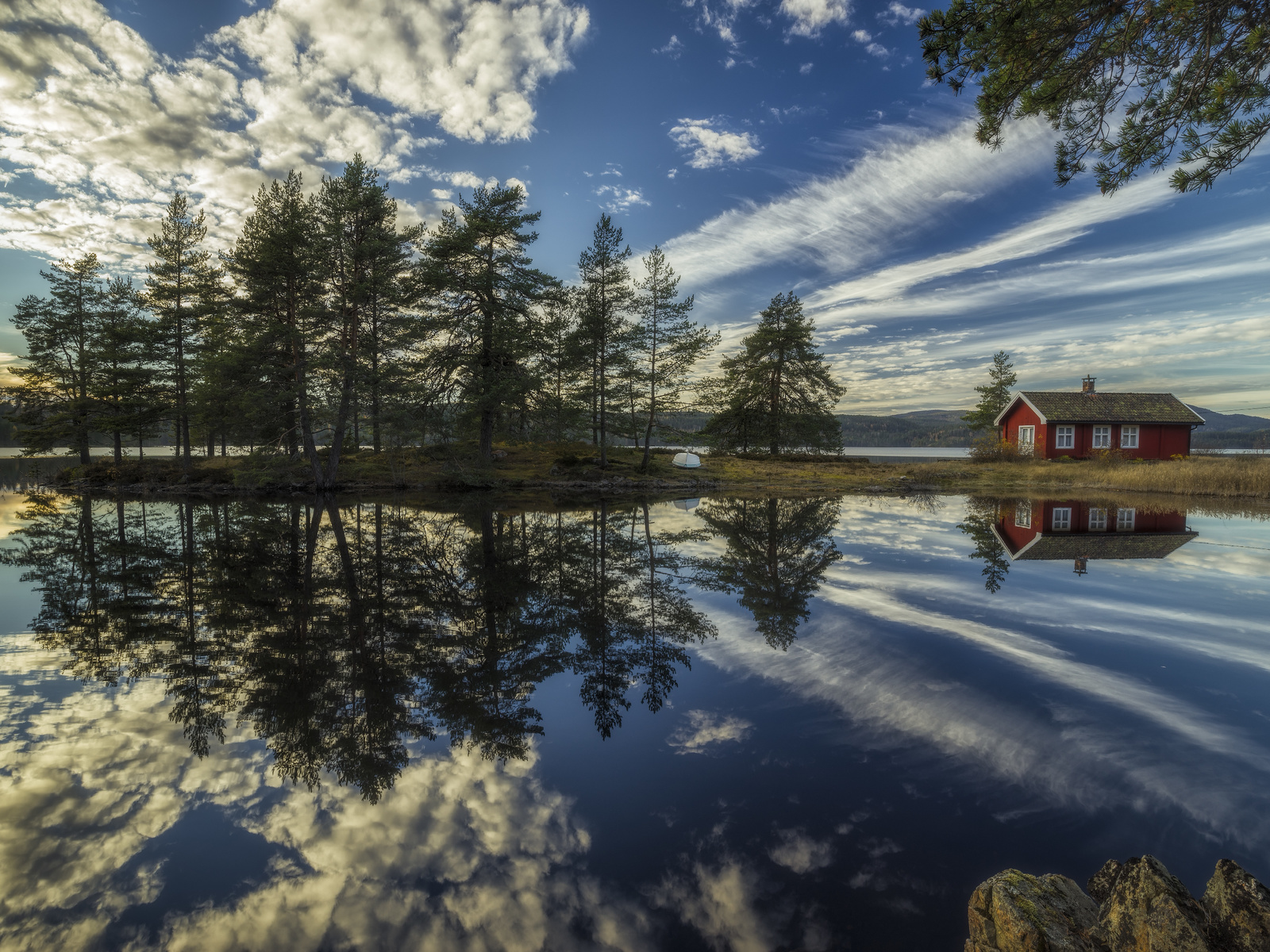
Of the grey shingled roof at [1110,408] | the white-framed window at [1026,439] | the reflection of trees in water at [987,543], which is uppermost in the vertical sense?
the grey shingled roof at [1110,408]

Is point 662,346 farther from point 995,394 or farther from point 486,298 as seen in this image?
point 995,394

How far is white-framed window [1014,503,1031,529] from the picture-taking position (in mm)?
17131

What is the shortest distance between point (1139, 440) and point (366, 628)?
5172cm

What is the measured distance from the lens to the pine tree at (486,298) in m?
26.3

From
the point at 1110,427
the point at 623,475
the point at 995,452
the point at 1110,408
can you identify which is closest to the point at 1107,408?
the point at 1110,408

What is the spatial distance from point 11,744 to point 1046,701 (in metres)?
9.34

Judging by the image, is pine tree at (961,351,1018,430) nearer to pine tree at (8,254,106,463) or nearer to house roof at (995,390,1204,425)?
house roof at (995,390,1204,425)

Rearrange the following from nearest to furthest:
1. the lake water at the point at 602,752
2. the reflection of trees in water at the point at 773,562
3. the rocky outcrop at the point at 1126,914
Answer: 1. the rocky outcrop at the point at 1126,914
2. the lake water at the point at 602,752
3. the reflection of trees in water at the point at 773,562

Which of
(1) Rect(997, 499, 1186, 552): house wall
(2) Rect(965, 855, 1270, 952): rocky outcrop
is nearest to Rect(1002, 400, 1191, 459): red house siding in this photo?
(1) Rect(997, 499, 1186, 552): house wall

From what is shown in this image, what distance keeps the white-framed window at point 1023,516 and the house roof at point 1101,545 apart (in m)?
1.42

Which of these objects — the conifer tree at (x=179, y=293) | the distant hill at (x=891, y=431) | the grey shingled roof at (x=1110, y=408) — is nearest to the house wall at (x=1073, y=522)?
the grey shingled roof at (x=1110, y=408)

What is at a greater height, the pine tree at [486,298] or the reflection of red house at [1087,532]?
the pine tree at [486,298]

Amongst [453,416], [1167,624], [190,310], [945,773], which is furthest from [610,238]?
[945,773]

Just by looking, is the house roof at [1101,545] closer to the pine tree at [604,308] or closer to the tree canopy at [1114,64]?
the tree canopy at [1114,64]
